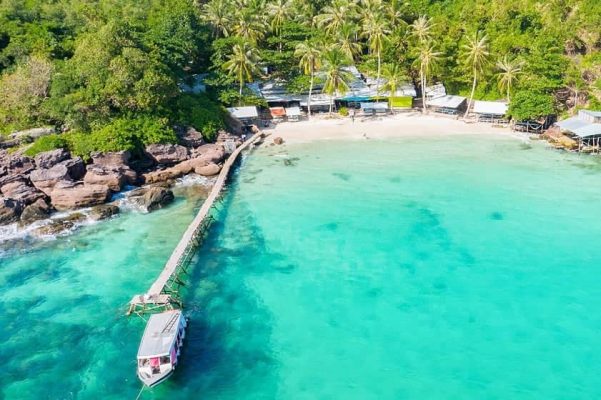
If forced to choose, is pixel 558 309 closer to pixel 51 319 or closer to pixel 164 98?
pixel 51 319

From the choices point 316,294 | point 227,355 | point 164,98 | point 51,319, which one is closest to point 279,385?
point 227,355

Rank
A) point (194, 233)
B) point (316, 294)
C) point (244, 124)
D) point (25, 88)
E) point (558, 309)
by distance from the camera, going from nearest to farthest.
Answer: point (558, 309), point (316, 294), point (194, 233), point (25, 88), point (244, 124)

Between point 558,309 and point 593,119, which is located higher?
point 593,119

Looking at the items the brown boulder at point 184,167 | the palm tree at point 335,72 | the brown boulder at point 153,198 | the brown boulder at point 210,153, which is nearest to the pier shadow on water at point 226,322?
the brown boulder at point 153,198

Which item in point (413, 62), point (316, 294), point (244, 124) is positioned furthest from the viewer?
point (413, 62)

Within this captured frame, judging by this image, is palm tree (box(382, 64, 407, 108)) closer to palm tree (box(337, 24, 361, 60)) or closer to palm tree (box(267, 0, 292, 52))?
palm tree (box(337, 24, 361, 60))

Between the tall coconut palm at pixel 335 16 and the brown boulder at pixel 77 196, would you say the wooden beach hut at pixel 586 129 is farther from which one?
the brown boulder at pixel 77 196
